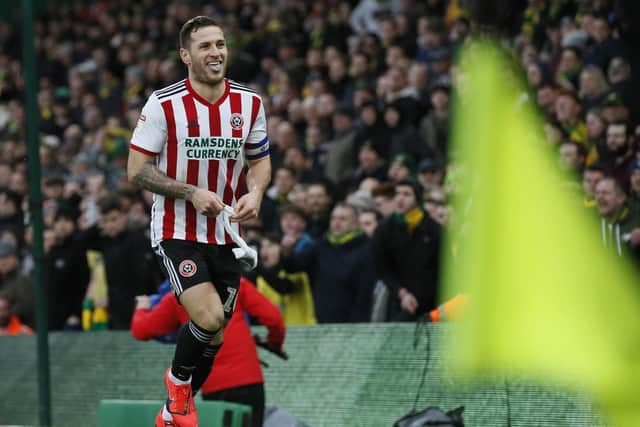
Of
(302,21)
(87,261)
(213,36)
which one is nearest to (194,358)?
(213,36)

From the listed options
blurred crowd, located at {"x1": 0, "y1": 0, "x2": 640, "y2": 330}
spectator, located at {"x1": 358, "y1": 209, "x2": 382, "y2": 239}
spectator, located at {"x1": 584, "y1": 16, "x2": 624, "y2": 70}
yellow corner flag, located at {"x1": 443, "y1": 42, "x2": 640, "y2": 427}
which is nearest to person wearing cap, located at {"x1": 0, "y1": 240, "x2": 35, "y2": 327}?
blurred crowd, located at {"x1": 0, "y1": 0, "x2": 640, "y2": 330}

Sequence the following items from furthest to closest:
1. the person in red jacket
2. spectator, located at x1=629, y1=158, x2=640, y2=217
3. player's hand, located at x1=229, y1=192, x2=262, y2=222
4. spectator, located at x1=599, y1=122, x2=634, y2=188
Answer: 1. spectator, located at x1=599, y1=122, x2=634, y2=188
2. spectator, located at x1=629, y1=158, x2=640, y2=217
3. the person in red jacket
4. player's hand, located at x1=229, y1=192, x2=262, y2=222

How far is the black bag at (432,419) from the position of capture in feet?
22.9

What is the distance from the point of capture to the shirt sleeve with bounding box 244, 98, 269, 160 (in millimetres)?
6786

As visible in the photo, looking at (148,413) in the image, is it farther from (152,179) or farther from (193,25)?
(193,25)

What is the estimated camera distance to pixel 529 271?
2908 mm

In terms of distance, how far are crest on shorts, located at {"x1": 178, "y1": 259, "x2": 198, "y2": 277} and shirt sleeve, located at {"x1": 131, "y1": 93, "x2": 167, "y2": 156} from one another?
58 cm

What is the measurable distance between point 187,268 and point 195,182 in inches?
18.0

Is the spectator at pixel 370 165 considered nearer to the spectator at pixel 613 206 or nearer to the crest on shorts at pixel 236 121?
the spectator at pixel 613 206

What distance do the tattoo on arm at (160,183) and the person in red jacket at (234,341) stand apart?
1.18m

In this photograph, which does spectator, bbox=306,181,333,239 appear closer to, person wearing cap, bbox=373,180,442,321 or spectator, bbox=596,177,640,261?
person wearing cap, bbox=373,180,442,321

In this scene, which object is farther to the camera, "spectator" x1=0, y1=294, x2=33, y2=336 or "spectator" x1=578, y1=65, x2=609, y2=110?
"spectator" x1=0, y1=294, x2=33, y2=336

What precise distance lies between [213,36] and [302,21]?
436 inches

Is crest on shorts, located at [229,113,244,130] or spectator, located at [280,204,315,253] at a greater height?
crest on shorts, located at [229,113,244,130]
